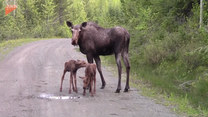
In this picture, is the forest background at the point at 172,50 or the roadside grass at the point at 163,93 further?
the forest background at the point at 172,50

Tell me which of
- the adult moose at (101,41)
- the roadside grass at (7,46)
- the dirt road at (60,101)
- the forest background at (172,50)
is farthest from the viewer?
the roadside grass at (7,46)

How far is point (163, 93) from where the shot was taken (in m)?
10.2

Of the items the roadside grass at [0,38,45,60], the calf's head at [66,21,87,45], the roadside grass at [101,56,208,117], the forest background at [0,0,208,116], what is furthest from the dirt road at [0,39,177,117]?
the roadside grass at [0,38,45,60]

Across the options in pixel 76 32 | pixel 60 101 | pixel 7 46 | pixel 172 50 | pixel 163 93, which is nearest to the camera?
pixel 60 101

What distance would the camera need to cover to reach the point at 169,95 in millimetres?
9875

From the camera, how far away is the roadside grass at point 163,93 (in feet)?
25.9

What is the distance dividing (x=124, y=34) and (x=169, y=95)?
219cm

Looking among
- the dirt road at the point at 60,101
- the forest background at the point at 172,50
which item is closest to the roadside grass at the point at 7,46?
the forest background at the point at 172,50

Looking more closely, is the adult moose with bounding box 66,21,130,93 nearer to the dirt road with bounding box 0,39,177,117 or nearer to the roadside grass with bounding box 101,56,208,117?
the roadside grass with bounding box 101,56,208,117

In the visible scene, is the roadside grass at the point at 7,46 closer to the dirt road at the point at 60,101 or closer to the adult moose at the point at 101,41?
the dirt road at the point at 60,101

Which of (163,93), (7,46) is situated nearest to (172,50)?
(163,93)

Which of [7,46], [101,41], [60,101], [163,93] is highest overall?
[101,41]

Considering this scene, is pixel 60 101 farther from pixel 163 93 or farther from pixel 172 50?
pixel 172 50

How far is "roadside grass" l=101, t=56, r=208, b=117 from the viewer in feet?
25.9
